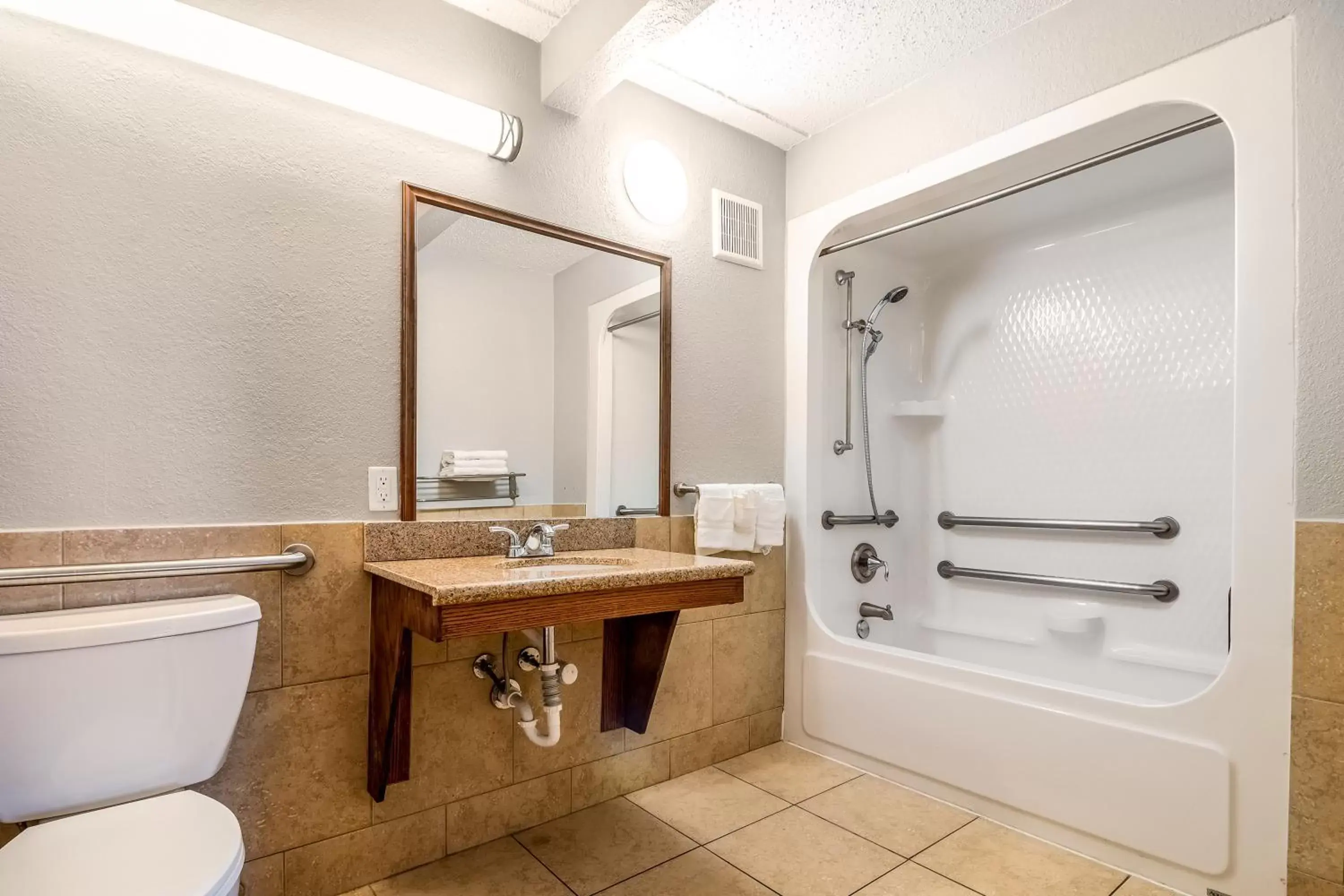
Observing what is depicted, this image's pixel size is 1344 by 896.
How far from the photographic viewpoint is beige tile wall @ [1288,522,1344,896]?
1438mm

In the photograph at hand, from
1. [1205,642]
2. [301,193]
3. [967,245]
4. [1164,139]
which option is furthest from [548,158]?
[1205,642]

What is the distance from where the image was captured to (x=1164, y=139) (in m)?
1.74

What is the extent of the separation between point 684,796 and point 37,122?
7.62 ft

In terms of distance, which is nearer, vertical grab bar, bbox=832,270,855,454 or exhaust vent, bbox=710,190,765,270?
exhaust vent, bbox=710,190,765,270

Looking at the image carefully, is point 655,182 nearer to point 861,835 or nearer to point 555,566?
point 555,566

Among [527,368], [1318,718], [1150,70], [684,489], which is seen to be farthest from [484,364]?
[1318,718]

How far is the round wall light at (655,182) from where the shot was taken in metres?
2.28

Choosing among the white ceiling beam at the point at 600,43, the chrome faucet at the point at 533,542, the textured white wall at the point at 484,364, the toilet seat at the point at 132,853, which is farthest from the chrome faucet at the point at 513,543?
the white ceiling beam at the point at 600,43

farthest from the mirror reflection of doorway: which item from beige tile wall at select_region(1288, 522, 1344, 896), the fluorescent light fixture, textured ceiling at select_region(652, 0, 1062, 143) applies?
beige tile wall at select_region(1288, 522, 1344, 896)

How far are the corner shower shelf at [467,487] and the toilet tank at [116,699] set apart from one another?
49 centimetres

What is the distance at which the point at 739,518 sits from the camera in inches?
93.7

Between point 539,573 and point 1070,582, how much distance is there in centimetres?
201

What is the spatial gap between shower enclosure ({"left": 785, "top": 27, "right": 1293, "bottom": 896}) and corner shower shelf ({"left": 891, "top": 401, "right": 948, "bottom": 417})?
0.01 m

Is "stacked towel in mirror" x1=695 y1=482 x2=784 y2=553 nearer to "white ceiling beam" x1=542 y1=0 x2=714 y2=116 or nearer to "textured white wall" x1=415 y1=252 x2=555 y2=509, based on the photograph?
"textured white wall" x1=415 y1=252 x2=555 y2=509
